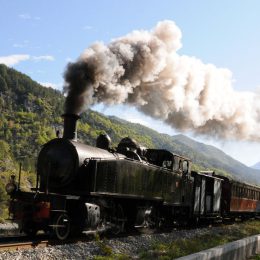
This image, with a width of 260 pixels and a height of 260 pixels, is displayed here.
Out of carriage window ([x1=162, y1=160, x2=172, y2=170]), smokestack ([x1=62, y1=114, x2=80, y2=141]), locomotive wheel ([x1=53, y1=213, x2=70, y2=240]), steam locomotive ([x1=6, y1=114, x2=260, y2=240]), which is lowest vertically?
locomotive wheel ([x1=53, y1=213, x2=70, y2=240])

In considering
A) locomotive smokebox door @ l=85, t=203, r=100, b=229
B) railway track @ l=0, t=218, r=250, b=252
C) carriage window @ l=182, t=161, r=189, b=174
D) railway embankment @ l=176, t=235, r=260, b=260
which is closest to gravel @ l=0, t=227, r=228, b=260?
railway track @ l=0, t=218, r=250, b=252

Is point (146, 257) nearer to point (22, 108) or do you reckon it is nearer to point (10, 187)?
point (10, 187)

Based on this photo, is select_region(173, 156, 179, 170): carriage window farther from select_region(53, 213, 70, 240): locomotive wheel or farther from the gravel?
select_region(53, 213, 70, 240): locomotive wheel

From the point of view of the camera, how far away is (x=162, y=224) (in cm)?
1791

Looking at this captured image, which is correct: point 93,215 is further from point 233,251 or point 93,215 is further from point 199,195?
point 199,195

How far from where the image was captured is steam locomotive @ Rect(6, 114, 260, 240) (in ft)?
38.2

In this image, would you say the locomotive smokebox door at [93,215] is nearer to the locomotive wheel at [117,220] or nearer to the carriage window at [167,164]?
the locomotive wheel at [117,220]

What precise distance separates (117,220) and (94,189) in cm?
217

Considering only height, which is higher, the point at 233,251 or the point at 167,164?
the point at 167,164

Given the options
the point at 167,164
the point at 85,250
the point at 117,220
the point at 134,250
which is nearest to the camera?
the point at 85,250

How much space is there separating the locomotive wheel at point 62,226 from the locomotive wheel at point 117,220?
2.02 m

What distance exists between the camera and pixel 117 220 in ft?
46.2

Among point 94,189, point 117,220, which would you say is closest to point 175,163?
point 117,220

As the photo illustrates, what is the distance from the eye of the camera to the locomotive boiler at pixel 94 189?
11617mm
